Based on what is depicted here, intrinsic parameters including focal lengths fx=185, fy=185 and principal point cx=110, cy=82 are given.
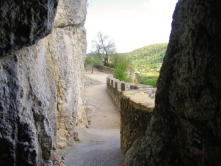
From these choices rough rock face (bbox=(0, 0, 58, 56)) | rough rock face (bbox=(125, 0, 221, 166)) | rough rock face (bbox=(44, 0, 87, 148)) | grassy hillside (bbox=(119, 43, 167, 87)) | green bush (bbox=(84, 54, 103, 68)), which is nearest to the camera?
rough rock face (bbox=(125, 0, 221, 166))

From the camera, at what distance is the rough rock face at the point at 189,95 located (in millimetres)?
996

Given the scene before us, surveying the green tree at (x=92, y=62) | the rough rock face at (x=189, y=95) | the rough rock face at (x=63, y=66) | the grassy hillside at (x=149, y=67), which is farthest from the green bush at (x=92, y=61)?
the rough rock face at (x=189, y=95)

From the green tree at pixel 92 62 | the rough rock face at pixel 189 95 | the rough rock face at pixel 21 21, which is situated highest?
the green tree at pixel 92 62

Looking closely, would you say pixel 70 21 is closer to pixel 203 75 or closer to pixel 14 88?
pixel 14 88

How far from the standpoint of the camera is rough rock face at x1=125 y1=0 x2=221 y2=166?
3.27ft

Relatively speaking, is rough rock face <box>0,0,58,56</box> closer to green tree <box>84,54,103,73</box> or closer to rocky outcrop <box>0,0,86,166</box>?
rocky outcrop <box>0,0,86,166</box>

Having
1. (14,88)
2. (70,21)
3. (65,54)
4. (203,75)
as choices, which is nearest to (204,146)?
(203,75)

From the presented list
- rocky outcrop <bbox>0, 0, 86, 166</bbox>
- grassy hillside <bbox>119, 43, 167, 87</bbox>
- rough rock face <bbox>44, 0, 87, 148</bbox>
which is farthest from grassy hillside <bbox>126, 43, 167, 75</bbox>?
rocky outcrop <bbox>0, 0, 86, 166</bbox>

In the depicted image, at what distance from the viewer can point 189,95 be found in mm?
1180

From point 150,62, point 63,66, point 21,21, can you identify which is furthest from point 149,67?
point 21,21

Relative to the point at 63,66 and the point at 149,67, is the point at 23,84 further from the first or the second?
the point at 149,67

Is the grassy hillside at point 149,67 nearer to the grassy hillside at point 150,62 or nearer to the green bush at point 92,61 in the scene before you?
the grassy hillside at point 150,62

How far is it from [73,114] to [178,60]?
3.31 metres

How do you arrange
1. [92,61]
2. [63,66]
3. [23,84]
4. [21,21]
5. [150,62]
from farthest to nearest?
1. [92,61]
2. [150,62]
3. [63,66]
4. [23,84]
5. [21,21]
